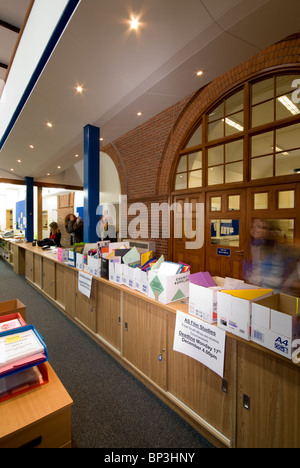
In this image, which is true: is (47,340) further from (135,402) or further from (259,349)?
(259,349)

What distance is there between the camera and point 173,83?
2621 mm

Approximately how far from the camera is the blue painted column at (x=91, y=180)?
3613mm

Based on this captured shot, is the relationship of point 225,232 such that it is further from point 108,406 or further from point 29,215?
point 29,215

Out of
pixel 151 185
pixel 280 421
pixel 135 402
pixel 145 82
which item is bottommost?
pixel 135 402

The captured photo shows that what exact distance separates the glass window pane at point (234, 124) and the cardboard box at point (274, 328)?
3512 mm

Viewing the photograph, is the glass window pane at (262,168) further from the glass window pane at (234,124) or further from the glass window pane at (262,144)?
the glass window pane at (234,124)

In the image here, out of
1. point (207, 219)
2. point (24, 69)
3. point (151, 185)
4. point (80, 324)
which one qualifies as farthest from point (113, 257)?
point (151, 185)

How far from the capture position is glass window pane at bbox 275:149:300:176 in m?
3.19

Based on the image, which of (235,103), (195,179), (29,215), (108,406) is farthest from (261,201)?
(29,215)

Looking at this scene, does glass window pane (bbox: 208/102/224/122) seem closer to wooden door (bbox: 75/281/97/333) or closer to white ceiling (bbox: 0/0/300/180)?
white ceiling (bbox: 0/0/300/180)

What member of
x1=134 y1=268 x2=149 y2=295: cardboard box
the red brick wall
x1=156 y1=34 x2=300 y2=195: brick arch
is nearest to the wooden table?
x1=134 y1=268 x2=149 y2=295: cardboard box

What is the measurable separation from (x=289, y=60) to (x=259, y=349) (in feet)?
12.7

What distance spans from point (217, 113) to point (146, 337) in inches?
163

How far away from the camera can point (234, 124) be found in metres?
3.91
